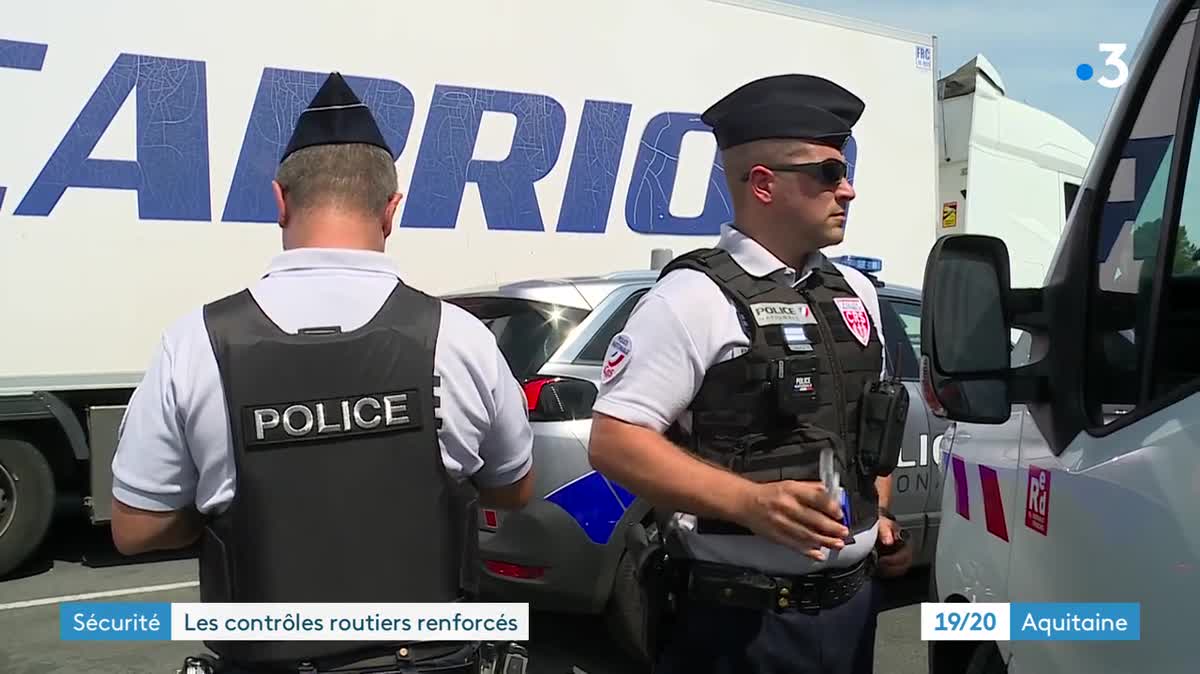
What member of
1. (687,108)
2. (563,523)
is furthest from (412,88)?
(563,523)

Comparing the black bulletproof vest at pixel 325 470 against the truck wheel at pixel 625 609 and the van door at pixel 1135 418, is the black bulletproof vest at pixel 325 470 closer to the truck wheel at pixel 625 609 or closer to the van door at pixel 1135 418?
the van door at pixel 1135 418

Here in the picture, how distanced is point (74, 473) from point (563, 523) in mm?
3447

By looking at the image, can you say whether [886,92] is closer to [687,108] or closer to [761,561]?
[687,108]

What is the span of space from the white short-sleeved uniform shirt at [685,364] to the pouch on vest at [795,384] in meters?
0.08

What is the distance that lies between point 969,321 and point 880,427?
28 centimetres

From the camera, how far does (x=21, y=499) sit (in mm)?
5562

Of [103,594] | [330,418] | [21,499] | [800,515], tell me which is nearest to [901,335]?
[800,515]

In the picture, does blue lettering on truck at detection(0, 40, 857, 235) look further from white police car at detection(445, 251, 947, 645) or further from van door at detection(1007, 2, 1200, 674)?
van door at detection(1007, 2, 1200, 674)

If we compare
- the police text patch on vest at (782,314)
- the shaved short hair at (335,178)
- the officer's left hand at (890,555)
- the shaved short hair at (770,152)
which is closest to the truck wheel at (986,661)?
the officer's left hand at (890,555)

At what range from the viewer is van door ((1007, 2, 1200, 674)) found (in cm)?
138

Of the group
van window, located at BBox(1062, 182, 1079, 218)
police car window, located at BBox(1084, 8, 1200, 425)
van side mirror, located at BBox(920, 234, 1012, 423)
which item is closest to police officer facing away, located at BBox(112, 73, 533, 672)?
van side mirror, located at BBox(920, 234, 1012, 423)

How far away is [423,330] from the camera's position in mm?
1621

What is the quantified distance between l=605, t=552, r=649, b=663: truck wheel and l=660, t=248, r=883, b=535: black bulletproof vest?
2.01m

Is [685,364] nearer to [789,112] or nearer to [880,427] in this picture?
[880,427]
